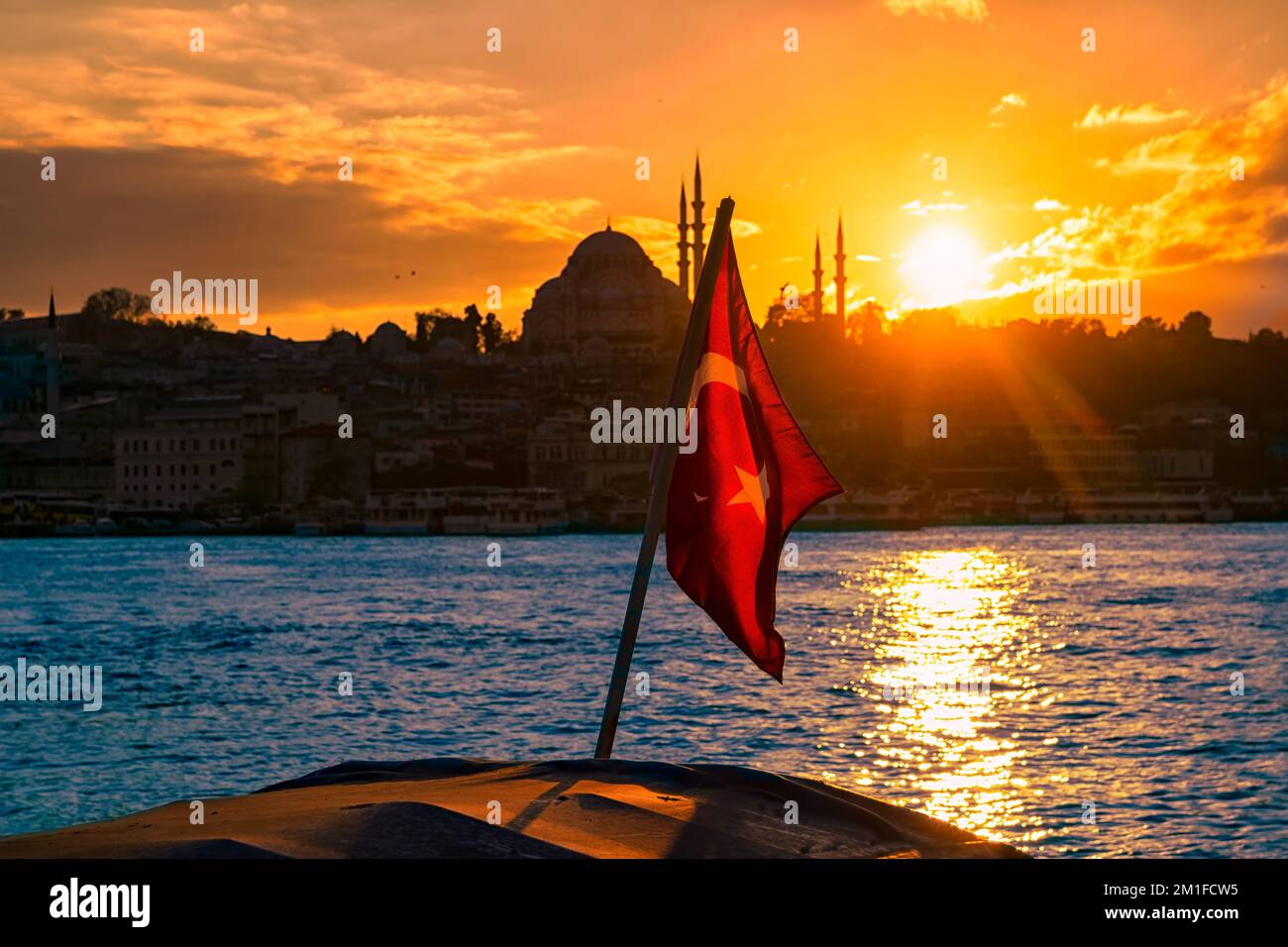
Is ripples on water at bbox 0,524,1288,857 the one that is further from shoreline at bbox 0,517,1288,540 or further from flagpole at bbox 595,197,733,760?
shoreline at bbox 0,517,1288,540

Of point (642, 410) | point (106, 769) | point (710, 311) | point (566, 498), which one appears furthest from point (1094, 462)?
point (710, 311)

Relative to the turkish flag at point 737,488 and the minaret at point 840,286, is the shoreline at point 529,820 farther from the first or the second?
the minaret at point 840,286

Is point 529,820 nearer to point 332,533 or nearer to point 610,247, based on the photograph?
point 332,533

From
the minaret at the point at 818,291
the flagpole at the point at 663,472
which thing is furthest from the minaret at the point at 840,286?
the flagpole at the point at 663,472

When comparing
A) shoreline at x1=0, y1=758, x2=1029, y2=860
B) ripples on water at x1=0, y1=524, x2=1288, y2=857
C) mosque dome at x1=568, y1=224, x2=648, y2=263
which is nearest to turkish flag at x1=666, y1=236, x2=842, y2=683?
shoreline at x1=0, y1=758, x2=1029, y2=860
